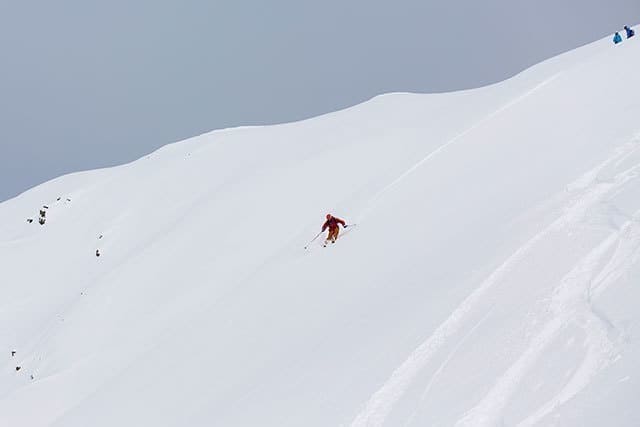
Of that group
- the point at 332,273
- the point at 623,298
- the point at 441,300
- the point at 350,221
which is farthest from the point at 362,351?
the point at 350,221

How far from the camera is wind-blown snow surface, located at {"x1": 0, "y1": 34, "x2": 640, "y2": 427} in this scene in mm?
5035

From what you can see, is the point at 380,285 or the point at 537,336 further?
the point at 380,285

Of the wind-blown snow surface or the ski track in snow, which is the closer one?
the ski track in snow

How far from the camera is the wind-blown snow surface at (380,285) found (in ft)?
16.5

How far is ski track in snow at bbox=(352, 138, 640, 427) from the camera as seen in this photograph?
452cm

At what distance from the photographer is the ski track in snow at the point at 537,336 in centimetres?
452

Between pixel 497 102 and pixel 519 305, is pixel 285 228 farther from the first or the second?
pixel 519 305

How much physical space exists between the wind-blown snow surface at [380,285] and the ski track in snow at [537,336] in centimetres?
2

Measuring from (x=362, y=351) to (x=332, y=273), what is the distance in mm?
3509

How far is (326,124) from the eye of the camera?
24.4 metres

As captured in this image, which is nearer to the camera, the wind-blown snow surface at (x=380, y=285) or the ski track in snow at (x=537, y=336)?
the ski track in snow at (x=537, y=336)

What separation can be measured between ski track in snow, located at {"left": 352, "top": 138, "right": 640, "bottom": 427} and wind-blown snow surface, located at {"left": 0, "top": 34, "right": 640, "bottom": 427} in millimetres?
22

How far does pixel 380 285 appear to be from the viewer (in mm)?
8531

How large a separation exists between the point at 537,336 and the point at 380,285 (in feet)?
11.7
